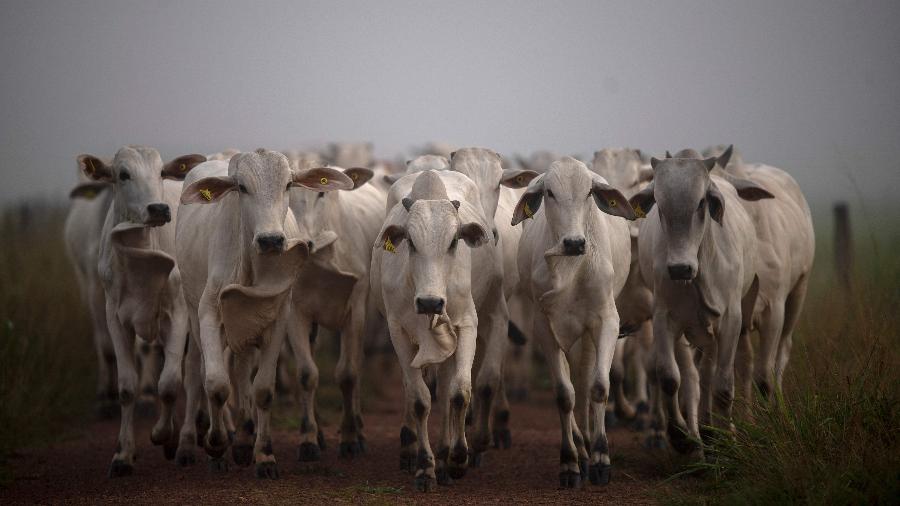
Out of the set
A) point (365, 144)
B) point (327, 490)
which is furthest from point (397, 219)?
point (365, 144)

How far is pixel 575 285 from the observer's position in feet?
28.0

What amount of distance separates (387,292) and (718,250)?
2.43m

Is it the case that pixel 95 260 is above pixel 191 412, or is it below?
above

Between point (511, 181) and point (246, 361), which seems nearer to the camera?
point (246, 361)

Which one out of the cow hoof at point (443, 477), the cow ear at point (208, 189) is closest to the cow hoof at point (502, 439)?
the cow hoof at point (443, 477)

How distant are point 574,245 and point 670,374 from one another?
1.35m

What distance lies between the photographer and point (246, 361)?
30.0 ft

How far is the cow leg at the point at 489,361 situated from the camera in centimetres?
909

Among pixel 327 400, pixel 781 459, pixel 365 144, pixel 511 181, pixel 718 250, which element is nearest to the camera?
pixel 781 459

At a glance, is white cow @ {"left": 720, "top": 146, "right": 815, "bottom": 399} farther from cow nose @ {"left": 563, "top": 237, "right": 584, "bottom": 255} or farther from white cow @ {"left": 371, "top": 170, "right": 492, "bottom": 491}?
white cow @ {"left": 371, "top": 170, "right": 492, "bottom": 491}

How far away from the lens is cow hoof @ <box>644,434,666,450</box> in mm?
10101

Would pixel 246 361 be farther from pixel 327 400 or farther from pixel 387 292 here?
pixel 327 400

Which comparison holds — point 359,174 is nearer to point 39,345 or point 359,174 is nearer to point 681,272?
point 681,272

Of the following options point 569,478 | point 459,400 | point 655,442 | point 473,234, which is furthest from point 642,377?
point 473,234
